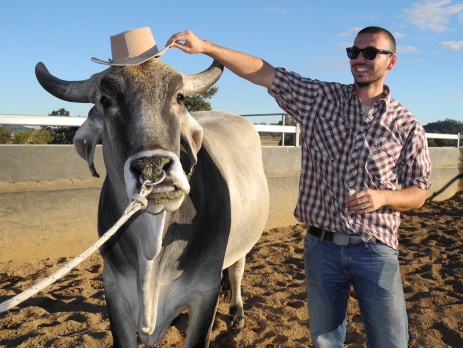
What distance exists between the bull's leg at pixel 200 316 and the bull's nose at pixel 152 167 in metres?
1.19

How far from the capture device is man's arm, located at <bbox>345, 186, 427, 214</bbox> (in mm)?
2770

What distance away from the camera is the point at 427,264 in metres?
6.48

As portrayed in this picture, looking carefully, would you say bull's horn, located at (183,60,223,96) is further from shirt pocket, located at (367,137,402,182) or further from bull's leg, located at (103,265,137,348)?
bull's leg, located at (103,265,137,348)

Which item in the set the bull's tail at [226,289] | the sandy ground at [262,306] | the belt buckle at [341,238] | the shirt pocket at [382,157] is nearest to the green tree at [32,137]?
the sandy ground at [262,306]

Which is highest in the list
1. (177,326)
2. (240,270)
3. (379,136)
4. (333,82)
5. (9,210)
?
(333,82)

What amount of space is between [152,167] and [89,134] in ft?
3.25

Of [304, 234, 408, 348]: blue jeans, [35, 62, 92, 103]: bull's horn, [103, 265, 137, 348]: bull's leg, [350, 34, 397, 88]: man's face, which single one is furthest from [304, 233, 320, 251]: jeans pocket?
[35, 62, 92, 103]: bull's horn

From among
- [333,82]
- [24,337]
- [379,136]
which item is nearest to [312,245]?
[379,136]

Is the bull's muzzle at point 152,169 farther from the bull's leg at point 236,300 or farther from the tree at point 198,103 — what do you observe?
the tree at point 198,103

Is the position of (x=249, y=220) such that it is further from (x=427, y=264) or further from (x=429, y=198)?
(x=429, y=198)

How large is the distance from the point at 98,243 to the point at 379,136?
1553 mm

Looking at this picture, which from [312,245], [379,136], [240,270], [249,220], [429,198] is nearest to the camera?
[379,136]

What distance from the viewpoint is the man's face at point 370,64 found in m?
3.02

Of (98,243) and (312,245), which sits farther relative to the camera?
(312,245)
